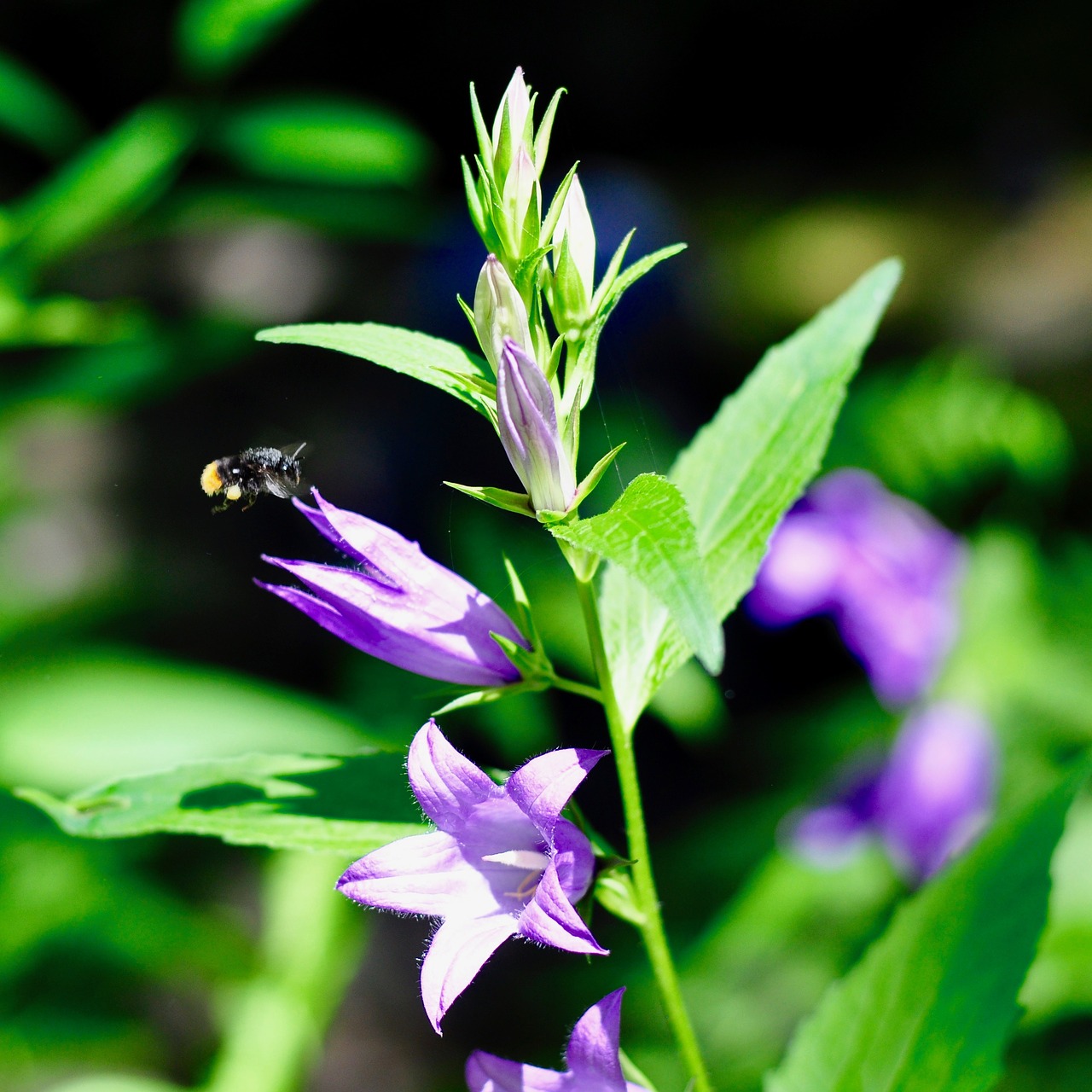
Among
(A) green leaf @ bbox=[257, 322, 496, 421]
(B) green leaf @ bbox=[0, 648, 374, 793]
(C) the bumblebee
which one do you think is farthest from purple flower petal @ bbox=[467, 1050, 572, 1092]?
(B) green leaf @ bbox=[0, 648, 374, 793]

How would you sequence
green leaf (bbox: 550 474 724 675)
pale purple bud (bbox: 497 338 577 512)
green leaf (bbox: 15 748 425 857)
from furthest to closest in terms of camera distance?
1. green leaf (bbox: 15 748 425 857)
2. pale purple bud (bbox: 497 338 577 512)
3. green leaf (bbox: 550 474 724 675)

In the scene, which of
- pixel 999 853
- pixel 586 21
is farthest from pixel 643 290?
pixel 999 853

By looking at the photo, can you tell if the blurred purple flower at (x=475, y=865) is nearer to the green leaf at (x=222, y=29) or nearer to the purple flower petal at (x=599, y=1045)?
the purple flower petal at (x=599, y=1045)

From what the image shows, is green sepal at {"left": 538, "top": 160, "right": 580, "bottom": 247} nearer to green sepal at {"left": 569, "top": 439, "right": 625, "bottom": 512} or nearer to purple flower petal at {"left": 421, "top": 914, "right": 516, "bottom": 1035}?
green sepal at {"left": 569, "top": 439, "right": 625, "bottom": 512}

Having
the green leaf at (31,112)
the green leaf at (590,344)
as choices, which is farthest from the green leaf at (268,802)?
the green leaf at (31,112)

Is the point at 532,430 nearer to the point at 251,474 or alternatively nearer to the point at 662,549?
the point at 662,549

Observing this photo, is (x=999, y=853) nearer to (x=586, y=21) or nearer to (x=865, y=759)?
(x=865, y=759)
